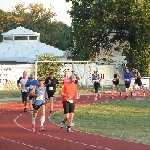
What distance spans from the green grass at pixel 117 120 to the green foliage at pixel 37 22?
2835 inches

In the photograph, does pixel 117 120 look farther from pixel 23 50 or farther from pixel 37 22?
pixel 37 22

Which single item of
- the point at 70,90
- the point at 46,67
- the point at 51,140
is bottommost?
the point at 51,140

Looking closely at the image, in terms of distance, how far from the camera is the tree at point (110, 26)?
5141 centimetres

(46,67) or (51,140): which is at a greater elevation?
(46,67)

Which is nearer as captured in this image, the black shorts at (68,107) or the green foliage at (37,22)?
the black shorts at (68,107)

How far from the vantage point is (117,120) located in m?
24.0


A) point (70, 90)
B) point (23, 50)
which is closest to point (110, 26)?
point (23, 50)

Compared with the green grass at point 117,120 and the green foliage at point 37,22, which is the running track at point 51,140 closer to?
the green grass at point 117,120

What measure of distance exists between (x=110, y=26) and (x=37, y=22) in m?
56.1

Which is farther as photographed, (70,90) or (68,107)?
(68,107)

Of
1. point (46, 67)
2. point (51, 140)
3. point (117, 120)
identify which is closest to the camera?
point (51, 140)

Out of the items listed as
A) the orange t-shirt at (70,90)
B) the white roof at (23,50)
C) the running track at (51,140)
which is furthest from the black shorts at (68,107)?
the white roof at (23,50)

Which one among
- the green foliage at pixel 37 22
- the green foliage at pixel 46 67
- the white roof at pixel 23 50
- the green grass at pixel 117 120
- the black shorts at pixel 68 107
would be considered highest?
the green foliage at pixel 37 22

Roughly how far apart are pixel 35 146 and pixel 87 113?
37.7 ft
